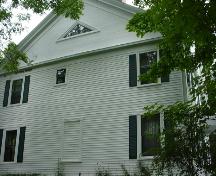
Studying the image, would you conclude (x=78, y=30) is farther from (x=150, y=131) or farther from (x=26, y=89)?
(x=150, y=131)

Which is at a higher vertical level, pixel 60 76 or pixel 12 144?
pixel 60 76

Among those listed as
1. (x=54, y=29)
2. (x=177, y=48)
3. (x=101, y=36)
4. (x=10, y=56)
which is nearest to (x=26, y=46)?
(x=54, y=29)

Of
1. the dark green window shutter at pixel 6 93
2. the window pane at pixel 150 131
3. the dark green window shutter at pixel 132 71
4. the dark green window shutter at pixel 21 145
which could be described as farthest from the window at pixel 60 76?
the window pane at pixel 150 131

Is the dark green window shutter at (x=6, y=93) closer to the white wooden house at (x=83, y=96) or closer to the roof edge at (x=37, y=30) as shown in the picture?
the white wooden house at (x=83, y=96)

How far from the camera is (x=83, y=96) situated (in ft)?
58.4

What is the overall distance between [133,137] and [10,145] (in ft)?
26.1

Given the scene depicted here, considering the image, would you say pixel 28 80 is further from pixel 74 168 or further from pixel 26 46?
pixel 74 168

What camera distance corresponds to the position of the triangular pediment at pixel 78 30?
19.1 meters

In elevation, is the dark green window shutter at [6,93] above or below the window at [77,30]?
below

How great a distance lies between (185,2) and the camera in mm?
4777

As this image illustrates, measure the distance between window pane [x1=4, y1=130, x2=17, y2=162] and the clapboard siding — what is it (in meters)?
0.42

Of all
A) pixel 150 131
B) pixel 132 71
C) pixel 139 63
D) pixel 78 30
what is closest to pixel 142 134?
pixel 150 131

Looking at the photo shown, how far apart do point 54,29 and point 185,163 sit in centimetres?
1476

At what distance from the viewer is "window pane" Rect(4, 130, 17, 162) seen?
63.7 feet
